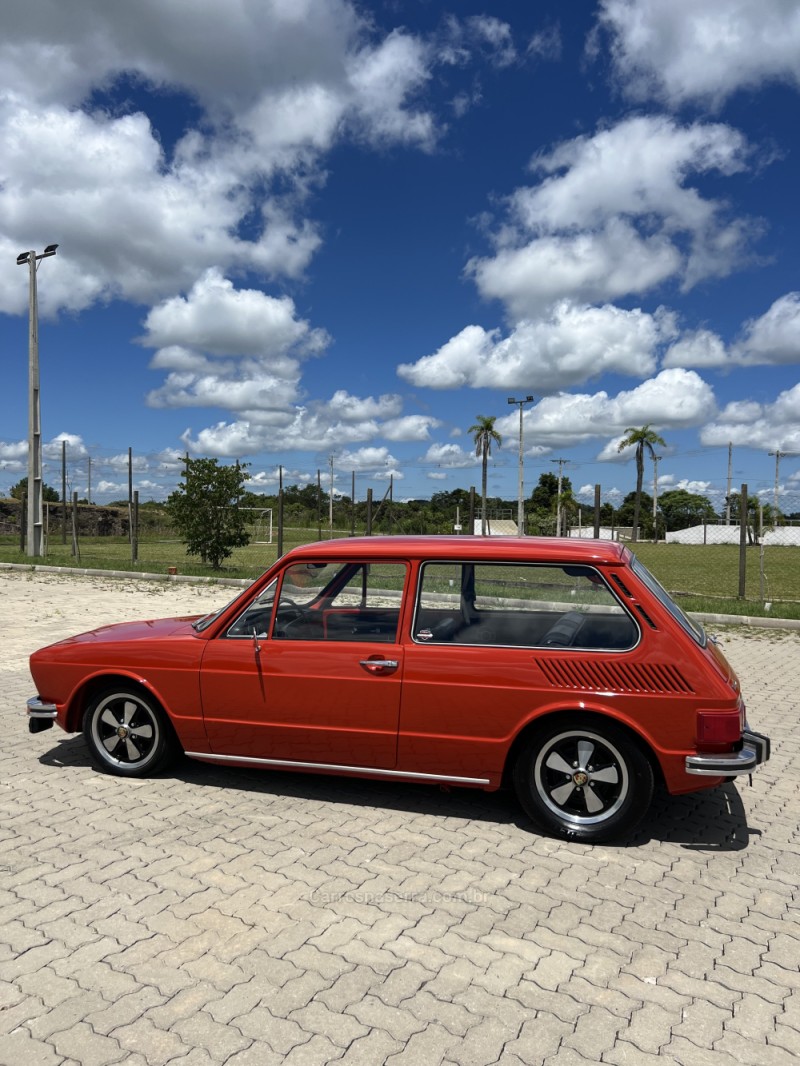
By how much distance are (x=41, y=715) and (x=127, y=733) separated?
0.58 metres

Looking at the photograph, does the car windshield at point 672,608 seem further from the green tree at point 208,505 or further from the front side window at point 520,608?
the green tree at point 208,505

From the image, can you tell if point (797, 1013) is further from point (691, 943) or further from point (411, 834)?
point (411, 834)

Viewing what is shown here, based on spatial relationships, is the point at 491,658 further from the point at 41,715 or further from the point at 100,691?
the point at 41,715

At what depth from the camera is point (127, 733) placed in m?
4.76

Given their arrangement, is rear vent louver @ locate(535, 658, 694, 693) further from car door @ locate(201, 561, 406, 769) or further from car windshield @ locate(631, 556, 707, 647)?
car door @ locate(201, 561, 406, 769)

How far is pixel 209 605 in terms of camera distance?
43.2ft

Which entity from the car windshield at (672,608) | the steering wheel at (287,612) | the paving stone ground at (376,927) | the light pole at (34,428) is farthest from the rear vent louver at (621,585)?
the light pole at (34,428)

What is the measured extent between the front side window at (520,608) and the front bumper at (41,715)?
8.02 feet

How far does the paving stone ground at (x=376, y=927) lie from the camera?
2.48m

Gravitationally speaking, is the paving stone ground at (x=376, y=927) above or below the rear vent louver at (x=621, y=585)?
below

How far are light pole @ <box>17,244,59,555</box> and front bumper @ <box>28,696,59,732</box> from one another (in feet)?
61.2

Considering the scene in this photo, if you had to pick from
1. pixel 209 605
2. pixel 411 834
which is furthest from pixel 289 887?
pixel 209 605

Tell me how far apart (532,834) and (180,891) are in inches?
71.3

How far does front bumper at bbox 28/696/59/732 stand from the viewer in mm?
4809
